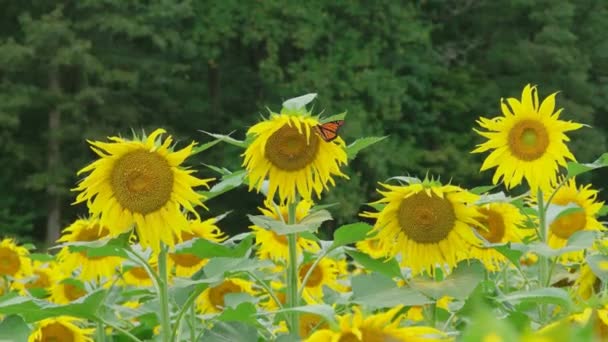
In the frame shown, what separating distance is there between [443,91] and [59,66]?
6.13 m

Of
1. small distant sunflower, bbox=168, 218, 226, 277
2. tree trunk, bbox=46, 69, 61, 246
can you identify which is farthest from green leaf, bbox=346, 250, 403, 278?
tree trunk, bbox=46, 69, 61, 246

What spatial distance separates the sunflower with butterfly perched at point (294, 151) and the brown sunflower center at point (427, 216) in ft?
0.39

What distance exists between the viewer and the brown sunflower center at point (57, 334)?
1752 millimetres

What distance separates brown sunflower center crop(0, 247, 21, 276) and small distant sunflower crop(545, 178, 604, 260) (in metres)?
1.61

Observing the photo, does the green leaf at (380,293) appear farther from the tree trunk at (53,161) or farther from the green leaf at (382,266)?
the tree trunk at (53,161)

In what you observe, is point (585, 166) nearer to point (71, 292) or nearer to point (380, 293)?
point (380, 293)

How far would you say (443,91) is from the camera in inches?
742

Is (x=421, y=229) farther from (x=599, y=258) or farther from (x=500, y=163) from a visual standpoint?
(x=500, y=163)

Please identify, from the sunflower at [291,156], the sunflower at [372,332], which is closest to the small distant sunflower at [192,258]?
the sunflower at [291,156]

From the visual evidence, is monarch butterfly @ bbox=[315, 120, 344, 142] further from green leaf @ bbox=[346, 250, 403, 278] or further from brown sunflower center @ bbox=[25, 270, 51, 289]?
brown sunflower center @ bbox=[25, 270, 51, 289]

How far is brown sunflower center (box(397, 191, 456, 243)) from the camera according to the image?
156cm

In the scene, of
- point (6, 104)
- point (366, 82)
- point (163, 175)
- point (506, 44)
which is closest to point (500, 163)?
point (163, 175)

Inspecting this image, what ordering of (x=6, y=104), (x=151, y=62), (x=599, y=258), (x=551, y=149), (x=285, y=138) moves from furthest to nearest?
(x=151, y=62) < (x=6, y=104) < (x=551, y=149) < (x=285, y=138) < (x=599, y=258)

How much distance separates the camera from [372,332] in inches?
39.2
